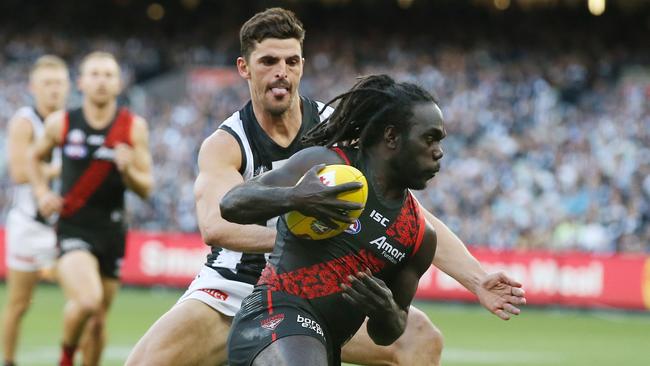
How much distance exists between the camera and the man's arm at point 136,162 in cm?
923

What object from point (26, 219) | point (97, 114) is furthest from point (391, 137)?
point (26, 219)

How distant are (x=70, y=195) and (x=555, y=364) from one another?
5.73 meters

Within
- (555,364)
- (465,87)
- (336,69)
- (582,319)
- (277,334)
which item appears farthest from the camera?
(336,69)

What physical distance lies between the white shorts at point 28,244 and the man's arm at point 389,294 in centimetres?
562

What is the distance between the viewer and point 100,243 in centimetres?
957

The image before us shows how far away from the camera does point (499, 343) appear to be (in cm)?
1478

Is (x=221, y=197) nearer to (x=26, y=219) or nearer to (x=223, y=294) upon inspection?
(x=223, y=294)

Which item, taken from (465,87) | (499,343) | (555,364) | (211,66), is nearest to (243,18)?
(211,66)

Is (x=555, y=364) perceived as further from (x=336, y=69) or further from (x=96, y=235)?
(x=336, y=69)

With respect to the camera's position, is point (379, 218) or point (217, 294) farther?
point (217, 294)

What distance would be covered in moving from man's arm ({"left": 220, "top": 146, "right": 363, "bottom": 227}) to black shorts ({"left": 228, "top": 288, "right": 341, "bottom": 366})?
41 centimetres

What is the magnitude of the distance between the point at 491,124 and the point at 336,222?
21695 mm

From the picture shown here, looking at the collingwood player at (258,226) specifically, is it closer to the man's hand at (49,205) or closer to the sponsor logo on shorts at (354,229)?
the sponsor logo on shorts at (354,229)

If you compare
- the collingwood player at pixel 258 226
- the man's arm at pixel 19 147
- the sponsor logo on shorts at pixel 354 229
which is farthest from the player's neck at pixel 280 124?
the man's arm at pixel 19 147
